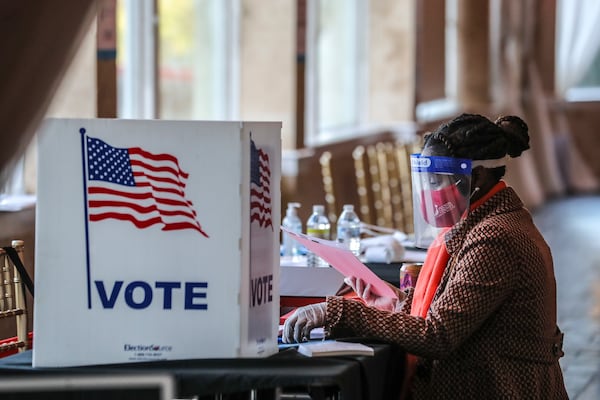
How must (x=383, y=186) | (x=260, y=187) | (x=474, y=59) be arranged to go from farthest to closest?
1. (x=474, y=59)
2. (x=383, y=186)
3. (x=260, y=187)

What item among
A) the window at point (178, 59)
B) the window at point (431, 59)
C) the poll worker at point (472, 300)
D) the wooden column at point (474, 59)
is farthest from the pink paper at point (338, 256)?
the wooden column at point (474, 59)

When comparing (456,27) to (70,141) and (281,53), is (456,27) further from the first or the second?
(70,141)

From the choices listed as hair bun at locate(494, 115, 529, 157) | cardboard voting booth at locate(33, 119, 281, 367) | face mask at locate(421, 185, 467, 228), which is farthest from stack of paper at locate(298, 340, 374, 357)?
hair bun at locate(494, 115, 529, 157)

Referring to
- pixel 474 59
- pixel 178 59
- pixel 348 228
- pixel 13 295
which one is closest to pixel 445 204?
pixel 13 295

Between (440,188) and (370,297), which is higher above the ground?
(440,188)

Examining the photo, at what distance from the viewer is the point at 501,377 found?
7.68ft

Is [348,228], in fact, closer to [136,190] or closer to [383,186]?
[136,190]

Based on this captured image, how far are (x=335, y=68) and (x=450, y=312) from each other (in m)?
6.68

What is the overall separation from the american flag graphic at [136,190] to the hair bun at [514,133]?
2.96 feet

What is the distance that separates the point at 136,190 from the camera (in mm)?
2031

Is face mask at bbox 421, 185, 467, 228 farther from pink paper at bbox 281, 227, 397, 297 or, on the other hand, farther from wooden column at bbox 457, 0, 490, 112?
wooden column at bbox 457, 0, 490, 112

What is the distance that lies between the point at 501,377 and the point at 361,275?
1.70 ft

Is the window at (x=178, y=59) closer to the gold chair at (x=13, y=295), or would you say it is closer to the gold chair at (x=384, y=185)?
the gold chair at (x=384, y=185)

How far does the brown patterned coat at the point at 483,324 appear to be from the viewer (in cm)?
231
